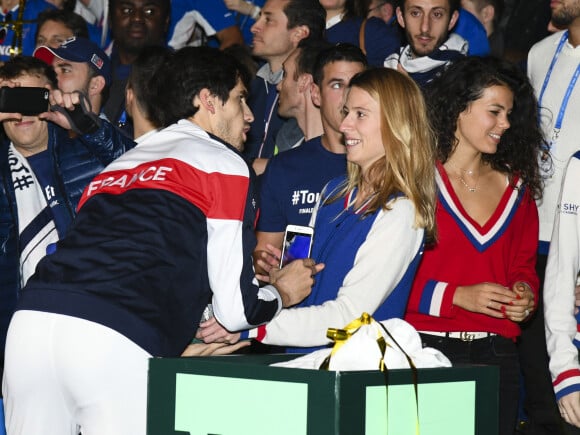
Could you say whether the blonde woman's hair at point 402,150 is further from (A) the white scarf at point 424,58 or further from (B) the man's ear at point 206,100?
(A) the white scarf at point 424,58

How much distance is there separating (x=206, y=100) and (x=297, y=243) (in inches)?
27.7

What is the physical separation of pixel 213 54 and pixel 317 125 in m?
2.19

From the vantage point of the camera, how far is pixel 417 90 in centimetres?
410

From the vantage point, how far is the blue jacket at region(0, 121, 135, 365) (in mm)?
5191

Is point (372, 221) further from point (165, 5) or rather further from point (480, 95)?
point (165, 5)

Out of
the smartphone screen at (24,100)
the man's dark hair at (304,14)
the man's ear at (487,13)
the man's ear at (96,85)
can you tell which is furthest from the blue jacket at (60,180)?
the man's ear at (487,13)

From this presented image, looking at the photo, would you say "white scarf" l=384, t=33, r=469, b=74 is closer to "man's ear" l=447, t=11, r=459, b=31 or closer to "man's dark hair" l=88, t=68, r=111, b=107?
"man's ear" l=447, t=11, r=459, b=31

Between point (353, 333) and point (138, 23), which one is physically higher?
point (138, 23)

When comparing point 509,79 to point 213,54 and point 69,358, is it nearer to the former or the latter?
point 213,54

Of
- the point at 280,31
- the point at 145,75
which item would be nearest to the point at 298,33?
the point at 280,31

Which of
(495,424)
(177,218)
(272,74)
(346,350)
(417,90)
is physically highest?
(272,74)

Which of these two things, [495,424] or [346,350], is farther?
[495,424]

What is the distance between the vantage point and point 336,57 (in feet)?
19.6

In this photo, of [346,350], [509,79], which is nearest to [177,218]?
[346,350]
